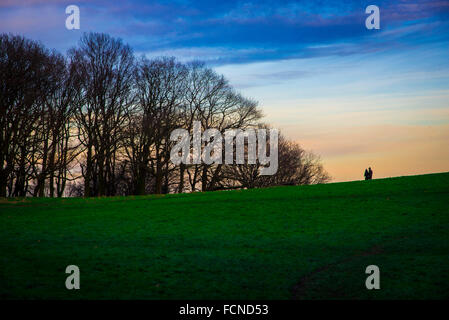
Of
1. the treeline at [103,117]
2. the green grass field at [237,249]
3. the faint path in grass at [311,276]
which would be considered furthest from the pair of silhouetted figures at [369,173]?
the faint path in grass at [311,276]

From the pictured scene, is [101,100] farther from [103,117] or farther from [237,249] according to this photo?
[237,249]

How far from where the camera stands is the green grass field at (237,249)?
13.3 m

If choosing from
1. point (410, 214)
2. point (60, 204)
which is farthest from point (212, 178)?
point (410, 214)

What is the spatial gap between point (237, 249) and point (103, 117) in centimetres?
4220

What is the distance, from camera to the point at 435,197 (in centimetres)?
3134

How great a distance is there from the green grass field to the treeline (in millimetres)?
17474

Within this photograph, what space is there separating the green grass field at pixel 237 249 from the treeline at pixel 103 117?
57.3 ft

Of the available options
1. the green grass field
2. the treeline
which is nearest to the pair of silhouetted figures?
the green grass field

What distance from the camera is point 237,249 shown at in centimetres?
1861

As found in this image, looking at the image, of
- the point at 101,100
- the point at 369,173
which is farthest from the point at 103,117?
the point at 369,173

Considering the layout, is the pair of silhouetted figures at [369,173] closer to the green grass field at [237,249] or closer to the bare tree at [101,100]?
the green grass field at [237,249]

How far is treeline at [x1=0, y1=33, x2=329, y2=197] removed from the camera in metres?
47.8

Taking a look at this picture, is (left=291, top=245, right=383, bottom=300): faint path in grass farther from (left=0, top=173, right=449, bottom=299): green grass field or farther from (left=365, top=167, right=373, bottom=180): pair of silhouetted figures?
(left=365, top=167, right=373, bottom=180): pair of silhouetted figures

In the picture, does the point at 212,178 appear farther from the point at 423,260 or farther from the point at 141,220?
the point at 423,260
